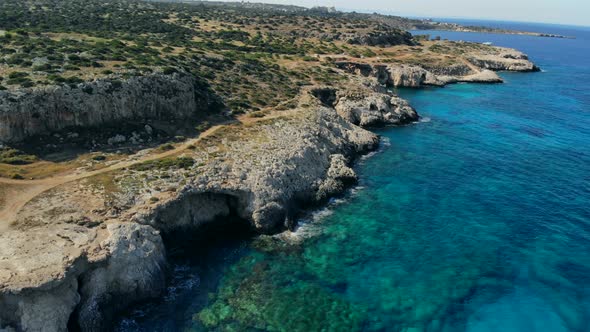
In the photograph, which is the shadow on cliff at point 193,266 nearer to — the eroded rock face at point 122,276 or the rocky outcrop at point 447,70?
the eroded rock face at point 122,276

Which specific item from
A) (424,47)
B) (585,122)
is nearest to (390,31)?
(424,47)

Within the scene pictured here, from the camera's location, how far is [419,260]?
43.7m

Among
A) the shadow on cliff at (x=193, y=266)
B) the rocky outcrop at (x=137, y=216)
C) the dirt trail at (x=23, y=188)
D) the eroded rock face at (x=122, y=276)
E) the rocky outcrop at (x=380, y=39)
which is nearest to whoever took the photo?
the rocky outcrop at (x=137, y=216)

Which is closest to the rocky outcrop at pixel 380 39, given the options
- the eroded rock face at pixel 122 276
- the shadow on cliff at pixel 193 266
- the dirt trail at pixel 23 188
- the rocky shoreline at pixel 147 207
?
the rocky shoreline at pixel 147 207

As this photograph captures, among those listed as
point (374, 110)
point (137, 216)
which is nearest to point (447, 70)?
point (374, 110)

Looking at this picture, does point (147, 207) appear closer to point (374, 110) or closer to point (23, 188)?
point (23, 188)

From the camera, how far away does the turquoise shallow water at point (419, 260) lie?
118 feet

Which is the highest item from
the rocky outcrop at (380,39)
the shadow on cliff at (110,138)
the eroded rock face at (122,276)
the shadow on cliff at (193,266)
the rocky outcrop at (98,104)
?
the rocky outcrop at (380,39)

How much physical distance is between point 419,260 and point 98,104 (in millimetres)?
44334

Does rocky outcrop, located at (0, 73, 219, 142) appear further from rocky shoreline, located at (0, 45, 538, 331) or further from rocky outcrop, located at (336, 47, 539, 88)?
rocky outcrop, located at (336, 47, 539, 88)

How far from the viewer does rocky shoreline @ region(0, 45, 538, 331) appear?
1252 inches

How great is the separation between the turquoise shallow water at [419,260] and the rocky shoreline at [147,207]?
3.09 metres

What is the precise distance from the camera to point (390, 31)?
166125 mm

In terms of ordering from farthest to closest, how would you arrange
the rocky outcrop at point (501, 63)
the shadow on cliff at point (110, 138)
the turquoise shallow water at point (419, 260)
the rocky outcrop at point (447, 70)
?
the rocky outcrop at point (501, 63)
the rocky outcrop at point (447, 70)
the shadow on cliff at point (110, 138)
the turquoise shallow water at point (419, 260)
